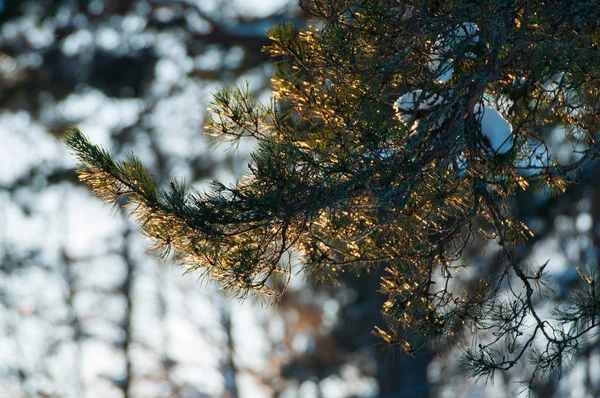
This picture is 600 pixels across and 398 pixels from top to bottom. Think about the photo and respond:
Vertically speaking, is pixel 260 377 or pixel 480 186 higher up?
pixel 260 377

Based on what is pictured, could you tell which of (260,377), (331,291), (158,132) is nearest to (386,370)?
(331,291)

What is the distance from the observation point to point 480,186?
3035 millimetres

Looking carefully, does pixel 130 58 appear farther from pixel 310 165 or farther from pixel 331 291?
pixel 310 165

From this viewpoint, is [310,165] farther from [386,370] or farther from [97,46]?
[386,370]

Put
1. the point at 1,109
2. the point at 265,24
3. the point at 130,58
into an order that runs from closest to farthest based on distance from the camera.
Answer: the point at 265,24 → the point at 130,58 → the point at 1,109

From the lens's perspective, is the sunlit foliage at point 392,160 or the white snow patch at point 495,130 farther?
the white snow patch at point 495,130

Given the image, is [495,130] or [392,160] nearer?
[392,160]

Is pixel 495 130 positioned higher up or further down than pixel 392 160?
higher up

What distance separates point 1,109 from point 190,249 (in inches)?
279

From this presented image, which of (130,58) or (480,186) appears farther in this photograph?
(130,58)

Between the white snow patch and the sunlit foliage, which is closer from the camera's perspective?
the sunlit foliage

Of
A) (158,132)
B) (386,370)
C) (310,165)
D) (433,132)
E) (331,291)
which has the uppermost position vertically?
(158,132)

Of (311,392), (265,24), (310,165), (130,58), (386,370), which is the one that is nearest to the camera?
(310,165)

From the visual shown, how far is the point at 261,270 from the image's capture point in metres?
2.93
